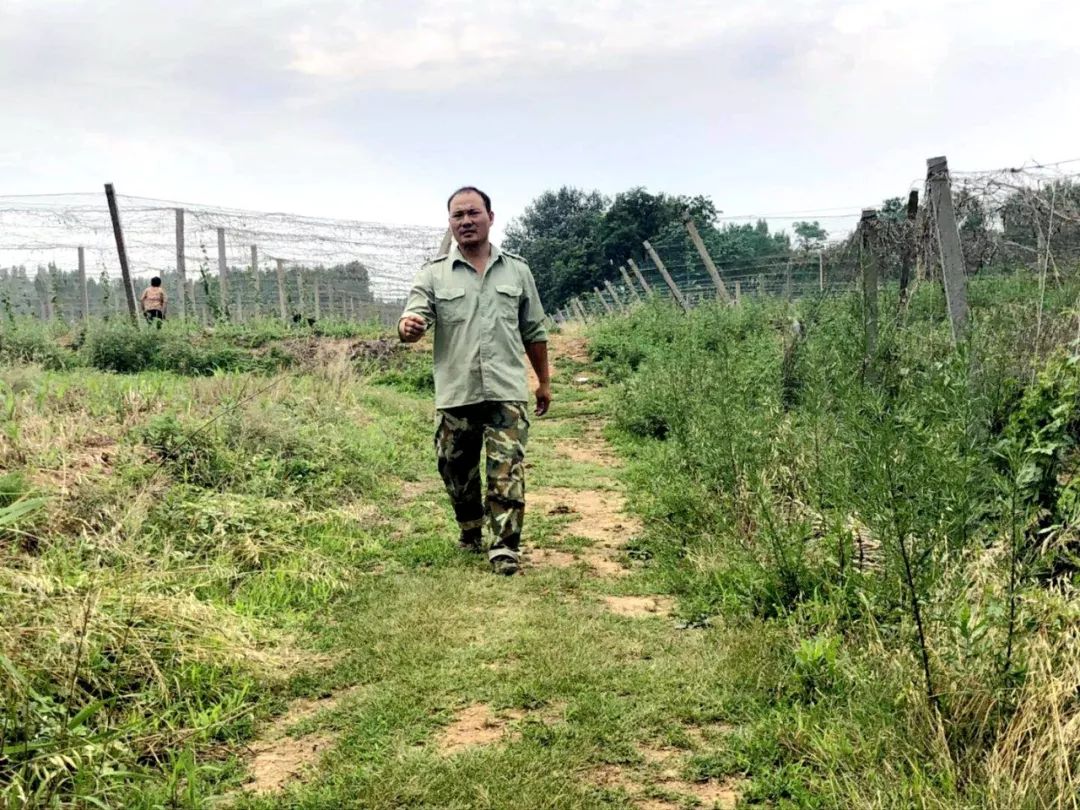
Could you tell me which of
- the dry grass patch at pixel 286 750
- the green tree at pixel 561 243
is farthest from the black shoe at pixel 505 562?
the green tree at pixel 561 243

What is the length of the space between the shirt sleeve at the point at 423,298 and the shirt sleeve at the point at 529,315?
471 millimetres

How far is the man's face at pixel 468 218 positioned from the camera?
4.06 meters

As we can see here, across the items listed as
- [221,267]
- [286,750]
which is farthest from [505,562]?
[221,267]

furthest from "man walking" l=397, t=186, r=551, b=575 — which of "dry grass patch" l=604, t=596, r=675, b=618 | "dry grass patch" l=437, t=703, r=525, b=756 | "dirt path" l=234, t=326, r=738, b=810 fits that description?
"dry grass patch" l=437, t=703, r=525, b=756

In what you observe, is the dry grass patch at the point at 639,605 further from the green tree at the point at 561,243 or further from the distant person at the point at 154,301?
the green tree at the point at 561,243

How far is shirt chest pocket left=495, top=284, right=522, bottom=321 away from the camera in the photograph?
414 cm

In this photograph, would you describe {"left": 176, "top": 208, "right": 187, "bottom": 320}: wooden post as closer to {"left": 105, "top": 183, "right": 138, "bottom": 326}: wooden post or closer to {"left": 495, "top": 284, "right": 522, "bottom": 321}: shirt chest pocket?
{"left": 105, "top": 183, "right": 138, "bottom": 326}: wooden post

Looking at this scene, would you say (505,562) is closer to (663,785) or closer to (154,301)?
(663,785)

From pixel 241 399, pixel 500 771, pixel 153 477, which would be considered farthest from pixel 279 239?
pixel 500 771

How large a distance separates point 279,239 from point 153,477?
1358 centimetres

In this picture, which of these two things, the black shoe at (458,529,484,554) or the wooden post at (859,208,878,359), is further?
the black shoe at (458,529,484,554)

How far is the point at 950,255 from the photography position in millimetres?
4621

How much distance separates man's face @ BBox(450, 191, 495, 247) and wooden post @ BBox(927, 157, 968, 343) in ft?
8.60

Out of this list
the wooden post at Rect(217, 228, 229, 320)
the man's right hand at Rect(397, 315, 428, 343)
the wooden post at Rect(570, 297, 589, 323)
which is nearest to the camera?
the man's right hand at Rect(397, 315, 428, 343)
